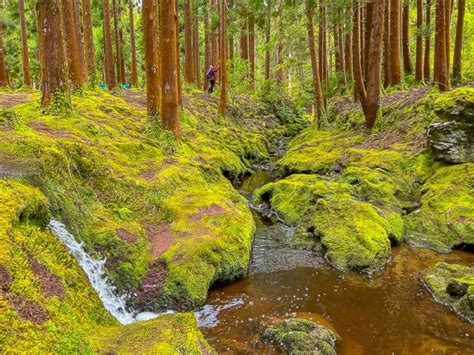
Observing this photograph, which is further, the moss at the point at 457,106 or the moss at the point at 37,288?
the moss at the point at 457,106

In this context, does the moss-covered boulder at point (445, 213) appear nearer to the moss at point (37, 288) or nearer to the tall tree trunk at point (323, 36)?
the moss at point (37, 288)

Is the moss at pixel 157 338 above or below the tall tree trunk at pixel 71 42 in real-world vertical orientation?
below

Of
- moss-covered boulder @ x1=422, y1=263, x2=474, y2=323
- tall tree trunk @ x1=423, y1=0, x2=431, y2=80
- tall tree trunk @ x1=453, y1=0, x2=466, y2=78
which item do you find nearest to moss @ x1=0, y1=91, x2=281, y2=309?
moss-covered boulder @ x1=422, y1=263, x2=474, y2=323

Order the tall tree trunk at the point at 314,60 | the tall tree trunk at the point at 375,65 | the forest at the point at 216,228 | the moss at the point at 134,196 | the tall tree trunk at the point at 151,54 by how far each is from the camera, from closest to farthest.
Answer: the forest at the point at 216,228
the moss at the point at 134,196
the tall tree trunk at the point at 151,54
the tall tree trunk at the point at 375,65
the tall tree trunk at the point at 314,60

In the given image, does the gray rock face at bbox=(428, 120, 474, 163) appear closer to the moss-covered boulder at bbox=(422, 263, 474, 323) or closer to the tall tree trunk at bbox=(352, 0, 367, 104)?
the moss-covered boulder at bbox=(422, 263, 474, 323)

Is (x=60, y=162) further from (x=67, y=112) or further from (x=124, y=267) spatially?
(x=67, y=112)

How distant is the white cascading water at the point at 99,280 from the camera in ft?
17.3

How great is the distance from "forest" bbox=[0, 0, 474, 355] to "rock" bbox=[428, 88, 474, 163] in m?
0.03

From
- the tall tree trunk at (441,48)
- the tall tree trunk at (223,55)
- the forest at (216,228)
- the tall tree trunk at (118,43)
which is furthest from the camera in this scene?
the tall tree trunk at (118,43)

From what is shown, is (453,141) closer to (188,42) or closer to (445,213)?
(445,213)

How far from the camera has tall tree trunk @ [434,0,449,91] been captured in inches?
518

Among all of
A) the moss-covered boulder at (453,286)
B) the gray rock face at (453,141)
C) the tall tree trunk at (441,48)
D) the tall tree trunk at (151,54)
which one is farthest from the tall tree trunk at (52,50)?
the tall tree trunk at (441,48)

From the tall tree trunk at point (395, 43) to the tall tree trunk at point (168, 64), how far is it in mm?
8601

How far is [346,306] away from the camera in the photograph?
19.1ft
